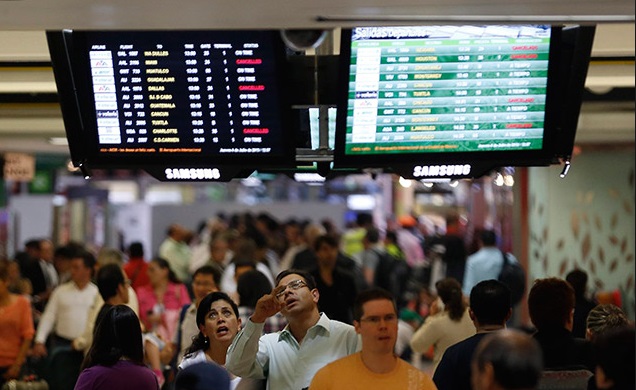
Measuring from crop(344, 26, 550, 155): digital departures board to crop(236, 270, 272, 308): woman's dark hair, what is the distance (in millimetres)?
3472

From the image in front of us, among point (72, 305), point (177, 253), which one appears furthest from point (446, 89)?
point (177, 253)

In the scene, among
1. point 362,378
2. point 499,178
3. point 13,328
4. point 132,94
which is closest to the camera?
point 362,378

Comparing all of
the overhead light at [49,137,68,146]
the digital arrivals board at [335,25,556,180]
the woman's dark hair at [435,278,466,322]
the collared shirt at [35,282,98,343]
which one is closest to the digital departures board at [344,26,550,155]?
the digital arrivals board at [335,25,556,180]

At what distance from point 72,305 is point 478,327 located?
604 cm

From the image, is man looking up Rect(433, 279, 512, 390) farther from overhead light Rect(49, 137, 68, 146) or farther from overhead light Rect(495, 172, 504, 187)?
overhead light Rect(49, 137, 68, 146)

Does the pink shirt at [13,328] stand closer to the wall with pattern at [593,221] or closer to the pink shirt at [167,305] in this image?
the pink shirt at [167,305]

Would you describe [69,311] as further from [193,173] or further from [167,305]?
[193,173]

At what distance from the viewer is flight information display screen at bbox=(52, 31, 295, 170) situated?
6566 millimetres

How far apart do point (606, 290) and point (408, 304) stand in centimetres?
349

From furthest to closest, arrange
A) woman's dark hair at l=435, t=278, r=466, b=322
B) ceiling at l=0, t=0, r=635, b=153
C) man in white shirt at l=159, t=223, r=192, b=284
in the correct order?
man in white shirt at l=159, t=223, r=192, b=284, woman's dark hair at l=435, t=278, r=466, b=322, ceiling at l=0, t=0, r=635, b=153

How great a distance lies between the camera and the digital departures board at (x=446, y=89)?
6500 millimetres

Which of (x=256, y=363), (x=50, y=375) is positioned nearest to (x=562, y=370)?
(x=256, y=363)

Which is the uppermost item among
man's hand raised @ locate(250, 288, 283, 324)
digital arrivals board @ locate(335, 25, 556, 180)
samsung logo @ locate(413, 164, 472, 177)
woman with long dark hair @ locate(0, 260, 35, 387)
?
digital arrivals board @ locate(335, 25, 556, 180)

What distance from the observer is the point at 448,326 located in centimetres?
856
